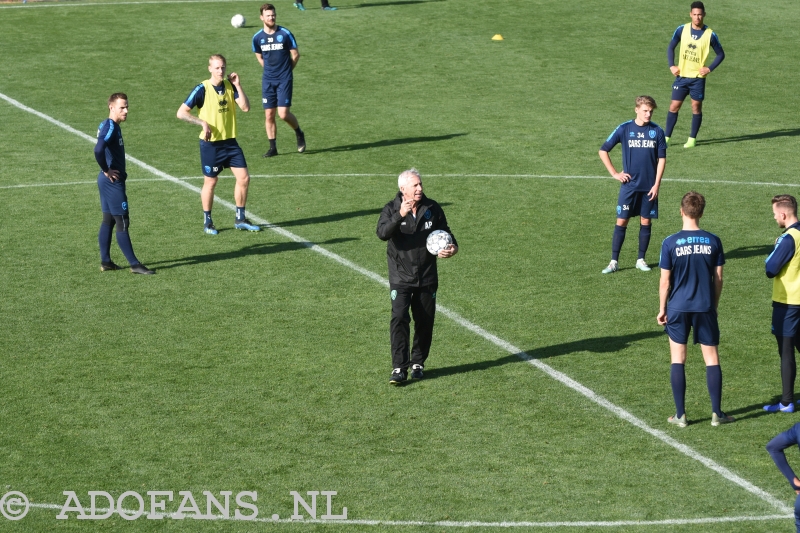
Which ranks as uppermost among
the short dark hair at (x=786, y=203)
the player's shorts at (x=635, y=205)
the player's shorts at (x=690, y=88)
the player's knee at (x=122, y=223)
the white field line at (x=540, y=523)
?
the short dark hair at (x=786, y=203)

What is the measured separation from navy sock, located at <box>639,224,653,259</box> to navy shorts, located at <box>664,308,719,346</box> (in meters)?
4.99

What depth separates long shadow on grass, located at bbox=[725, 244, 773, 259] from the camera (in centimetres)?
1562

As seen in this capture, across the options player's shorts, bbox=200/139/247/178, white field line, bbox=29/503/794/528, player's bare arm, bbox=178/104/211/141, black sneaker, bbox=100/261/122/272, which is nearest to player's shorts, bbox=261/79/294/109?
player's shorts, bbox=200/139/247/178

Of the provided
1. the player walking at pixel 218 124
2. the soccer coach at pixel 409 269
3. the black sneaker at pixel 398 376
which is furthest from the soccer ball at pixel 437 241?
the player walking at pixel 218 124

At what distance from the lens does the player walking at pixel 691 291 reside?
995cm

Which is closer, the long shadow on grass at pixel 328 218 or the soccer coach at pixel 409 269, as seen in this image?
the soccer coach at pixel 409 269

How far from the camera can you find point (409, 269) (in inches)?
440

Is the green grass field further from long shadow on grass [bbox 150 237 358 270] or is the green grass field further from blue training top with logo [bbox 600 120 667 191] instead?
blue training top with logo [bbox 600 120 667 191]

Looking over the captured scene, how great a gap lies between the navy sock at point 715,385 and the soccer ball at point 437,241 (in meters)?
2.74

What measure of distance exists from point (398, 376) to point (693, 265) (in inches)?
124

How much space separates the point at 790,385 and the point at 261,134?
15.3m

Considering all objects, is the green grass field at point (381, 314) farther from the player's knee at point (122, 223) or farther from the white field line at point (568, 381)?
the player's knee at point (122, 223)

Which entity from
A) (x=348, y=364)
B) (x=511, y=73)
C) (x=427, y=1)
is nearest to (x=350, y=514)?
(x=348, y=364)

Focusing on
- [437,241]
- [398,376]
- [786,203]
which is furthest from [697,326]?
[398,376]
